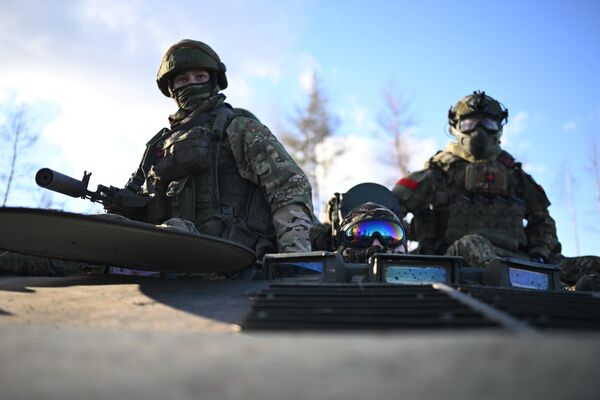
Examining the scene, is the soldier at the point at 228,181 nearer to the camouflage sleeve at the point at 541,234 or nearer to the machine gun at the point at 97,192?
the machine gun at the point at 97,192

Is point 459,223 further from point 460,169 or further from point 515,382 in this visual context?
point 515,382

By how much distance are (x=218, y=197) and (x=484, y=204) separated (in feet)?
12.1

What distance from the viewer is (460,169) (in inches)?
272

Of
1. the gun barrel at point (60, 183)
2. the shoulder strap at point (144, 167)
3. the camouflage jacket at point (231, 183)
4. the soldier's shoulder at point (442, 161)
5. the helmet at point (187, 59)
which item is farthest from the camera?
the soldier's shoulder at point (442, 161)

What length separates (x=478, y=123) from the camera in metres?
6.89

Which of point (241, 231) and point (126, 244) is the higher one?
point (241, 231)

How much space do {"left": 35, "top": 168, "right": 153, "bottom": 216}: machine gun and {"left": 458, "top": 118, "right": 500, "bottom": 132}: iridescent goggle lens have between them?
14.1ft

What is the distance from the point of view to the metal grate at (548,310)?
1147 mm

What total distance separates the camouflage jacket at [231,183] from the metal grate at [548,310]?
2.34 metres

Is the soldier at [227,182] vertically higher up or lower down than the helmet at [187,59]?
lower down

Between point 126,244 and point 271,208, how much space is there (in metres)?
1.91

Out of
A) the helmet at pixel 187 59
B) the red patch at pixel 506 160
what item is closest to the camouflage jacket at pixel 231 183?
the helmet at pixel 187 59

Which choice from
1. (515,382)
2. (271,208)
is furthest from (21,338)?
(271,208)

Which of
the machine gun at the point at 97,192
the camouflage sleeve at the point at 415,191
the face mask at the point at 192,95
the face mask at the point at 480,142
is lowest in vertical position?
the machine gun at the point at 97,192
